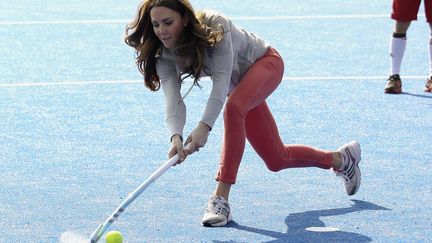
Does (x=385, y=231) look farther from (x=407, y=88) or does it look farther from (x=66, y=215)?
(x=407, y=88)

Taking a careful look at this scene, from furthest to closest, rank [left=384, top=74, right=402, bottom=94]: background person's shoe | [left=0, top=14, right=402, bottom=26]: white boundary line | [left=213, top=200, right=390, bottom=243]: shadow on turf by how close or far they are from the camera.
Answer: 1. [left=0, top=14, right=402, bottom=26]: white boundary line
2. [left=384, top=74, right=402, bottom=94]: background person's shoe
3. [left=213, top=200, right=390, bottom=243]: shadow on turf

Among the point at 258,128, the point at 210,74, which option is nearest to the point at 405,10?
the point at 258,128

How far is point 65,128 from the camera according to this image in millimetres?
8336

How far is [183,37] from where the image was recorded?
5.81m

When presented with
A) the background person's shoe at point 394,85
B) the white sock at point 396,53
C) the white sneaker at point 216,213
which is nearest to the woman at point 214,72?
the white sneaker at point 216,213

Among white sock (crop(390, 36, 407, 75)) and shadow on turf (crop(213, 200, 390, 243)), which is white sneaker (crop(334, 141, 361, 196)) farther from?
white sock (crop(390, 36, 407, 75))

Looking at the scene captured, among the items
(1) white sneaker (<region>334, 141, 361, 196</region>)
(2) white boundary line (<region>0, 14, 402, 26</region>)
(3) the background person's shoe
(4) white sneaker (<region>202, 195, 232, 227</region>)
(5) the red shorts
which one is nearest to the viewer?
(4) white sneaker (<region>202, 195, 232, 227</region>)

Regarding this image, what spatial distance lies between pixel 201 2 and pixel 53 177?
7554mm

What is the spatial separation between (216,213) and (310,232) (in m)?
0.50

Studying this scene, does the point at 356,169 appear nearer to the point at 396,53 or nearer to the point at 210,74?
the point at 210,74

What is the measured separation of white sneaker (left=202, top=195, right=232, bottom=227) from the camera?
6.01 m

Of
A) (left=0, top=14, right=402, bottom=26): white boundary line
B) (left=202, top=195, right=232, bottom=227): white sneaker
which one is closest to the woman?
(left=202, top=195, right=232, bottom=227): white sneaker

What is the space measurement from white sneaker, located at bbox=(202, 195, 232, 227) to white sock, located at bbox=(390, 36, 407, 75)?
399cm

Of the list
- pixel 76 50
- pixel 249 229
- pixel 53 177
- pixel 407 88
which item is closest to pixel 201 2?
pixel 76 50
